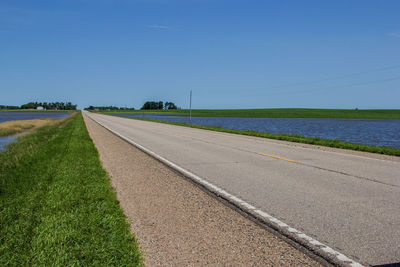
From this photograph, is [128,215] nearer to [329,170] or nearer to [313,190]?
[313,190]

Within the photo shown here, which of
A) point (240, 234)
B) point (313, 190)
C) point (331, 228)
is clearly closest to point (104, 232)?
point (240, 234)

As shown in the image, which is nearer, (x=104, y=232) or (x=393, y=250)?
(x=393, y=250)

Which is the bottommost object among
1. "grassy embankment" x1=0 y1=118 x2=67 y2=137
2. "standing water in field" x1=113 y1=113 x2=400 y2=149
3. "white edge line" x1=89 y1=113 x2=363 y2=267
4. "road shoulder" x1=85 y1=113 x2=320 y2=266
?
"grassy embankment" x1=0 y1=118 x2=67 y2=137

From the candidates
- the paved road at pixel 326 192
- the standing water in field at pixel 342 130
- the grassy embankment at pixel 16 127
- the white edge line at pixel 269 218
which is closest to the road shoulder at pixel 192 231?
the white edge line at pixel 269 218

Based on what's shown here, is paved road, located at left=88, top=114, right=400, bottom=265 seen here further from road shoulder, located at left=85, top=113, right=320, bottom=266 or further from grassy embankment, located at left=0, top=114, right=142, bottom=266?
grassy embankment, located at left=0, top=114, right=142, bottom=266

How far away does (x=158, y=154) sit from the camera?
499 inches

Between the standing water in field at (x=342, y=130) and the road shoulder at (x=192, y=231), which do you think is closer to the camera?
the road shoulder at (x=192, y=231)

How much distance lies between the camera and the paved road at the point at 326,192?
426 centimetres

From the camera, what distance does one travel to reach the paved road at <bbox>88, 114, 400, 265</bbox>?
14.0 ft

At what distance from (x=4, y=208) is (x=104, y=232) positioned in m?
2.55

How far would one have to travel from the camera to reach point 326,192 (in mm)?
6621

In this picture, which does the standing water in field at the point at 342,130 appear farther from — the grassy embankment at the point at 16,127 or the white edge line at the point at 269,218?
the grassy embankment at the point at 16,127

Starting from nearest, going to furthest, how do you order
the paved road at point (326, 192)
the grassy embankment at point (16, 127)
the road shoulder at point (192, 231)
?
1. the road shoulder at point (192, 231)
2. the paved road at point (326, 192)
3. the grassy embankment at point (16, 127)

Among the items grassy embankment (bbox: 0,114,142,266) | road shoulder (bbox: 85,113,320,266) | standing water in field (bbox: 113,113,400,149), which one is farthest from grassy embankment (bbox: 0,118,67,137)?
road shoulder (bbox: 85,113,320,266)
